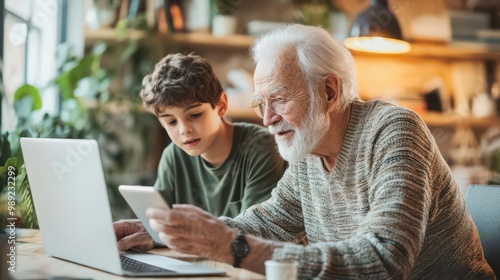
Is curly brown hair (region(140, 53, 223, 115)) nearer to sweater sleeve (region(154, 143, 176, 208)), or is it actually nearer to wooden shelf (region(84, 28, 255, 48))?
sweater sleeve (region(154, 143, 176, 208))

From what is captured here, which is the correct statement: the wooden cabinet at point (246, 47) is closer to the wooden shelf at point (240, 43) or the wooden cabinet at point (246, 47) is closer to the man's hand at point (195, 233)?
the wooden shelf at point (240, 43)

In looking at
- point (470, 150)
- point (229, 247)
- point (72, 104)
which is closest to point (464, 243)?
point (229, 247)

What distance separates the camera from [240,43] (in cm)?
429

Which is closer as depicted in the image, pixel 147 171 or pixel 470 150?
pixel 147 171

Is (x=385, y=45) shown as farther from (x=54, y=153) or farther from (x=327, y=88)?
(x=54, y=153)

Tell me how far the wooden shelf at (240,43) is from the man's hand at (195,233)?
8.62 ft

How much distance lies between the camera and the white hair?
1.91 meters

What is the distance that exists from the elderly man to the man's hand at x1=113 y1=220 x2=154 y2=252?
23cm

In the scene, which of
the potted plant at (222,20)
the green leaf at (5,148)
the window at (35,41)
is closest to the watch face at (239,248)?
the green leaf at (5,148)

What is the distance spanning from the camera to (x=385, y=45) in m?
3.89

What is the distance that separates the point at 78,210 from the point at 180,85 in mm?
852

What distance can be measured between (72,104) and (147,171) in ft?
1.81

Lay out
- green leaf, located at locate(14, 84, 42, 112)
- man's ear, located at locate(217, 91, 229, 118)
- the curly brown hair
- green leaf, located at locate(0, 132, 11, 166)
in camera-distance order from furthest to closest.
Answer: green leaf, located at locate(14, 84, 42, 112) → man's ear, located at locate(217, 91, 229, 118) → the curly brown hair → green leaf, located at locate(0, 132, 11, 166)

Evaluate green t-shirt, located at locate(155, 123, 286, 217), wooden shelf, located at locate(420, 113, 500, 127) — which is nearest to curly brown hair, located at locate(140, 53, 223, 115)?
green t-shirt, located at locate(155, 123, 286, 217)
